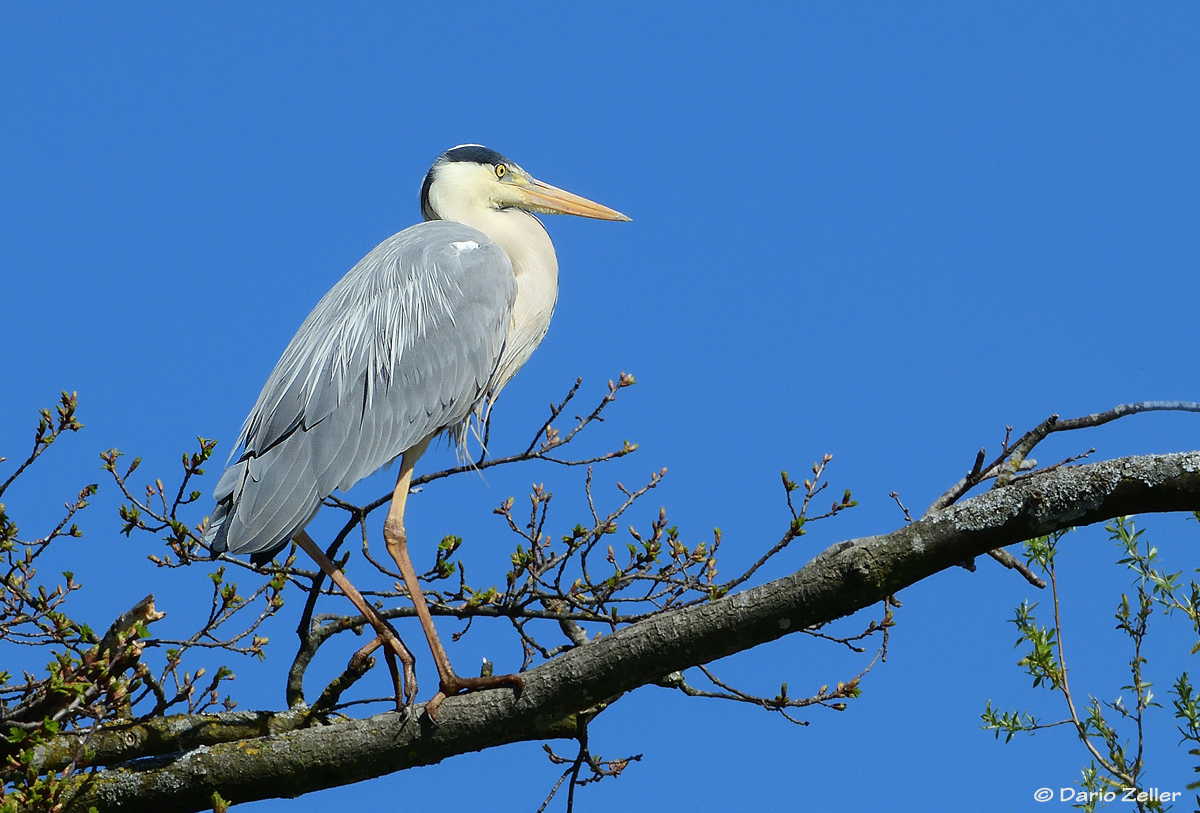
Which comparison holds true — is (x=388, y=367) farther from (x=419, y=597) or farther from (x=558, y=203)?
(x=558, y=203)

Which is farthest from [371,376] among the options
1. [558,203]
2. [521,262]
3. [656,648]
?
[656,648]

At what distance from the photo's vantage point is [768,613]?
279 cm

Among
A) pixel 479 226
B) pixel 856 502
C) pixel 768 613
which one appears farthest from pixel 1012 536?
pixel 479 226

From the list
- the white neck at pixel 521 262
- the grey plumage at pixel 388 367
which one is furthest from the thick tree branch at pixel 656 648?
the white neck at pixel 521 262

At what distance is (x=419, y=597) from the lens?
3.96 m

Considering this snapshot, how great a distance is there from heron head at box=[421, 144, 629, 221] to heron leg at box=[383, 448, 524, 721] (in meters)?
1.64

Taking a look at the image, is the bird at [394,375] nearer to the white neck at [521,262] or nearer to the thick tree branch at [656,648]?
the white neck at [521,262]

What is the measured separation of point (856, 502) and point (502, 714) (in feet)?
4.36

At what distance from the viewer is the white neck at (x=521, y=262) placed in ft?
18.4

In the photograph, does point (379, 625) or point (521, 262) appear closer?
point (379, 625)

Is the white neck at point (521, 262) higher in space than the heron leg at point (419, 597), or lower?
higher

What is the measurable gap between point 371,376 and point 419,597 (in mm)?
1277

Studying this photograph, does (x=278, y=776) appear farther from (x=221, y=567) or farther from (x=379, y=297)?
(x=379, y=297)

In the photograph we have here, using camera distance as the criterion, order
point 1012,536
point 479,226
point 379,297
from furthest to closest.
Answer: point 479,226 < point 379,297 < point 1012,536
